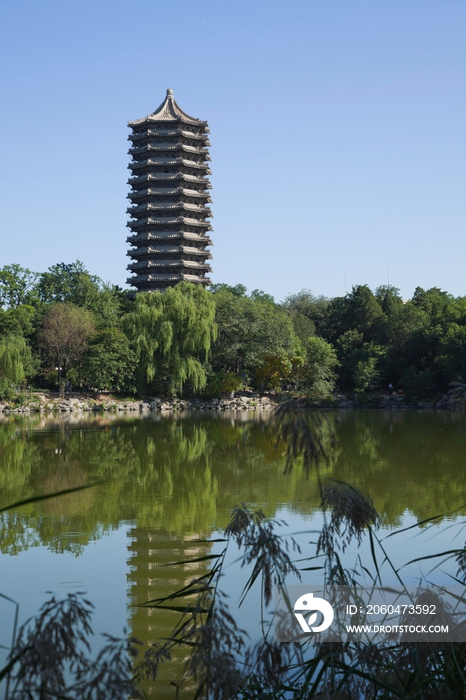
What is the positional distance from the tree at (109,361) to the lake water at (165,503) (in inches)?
345

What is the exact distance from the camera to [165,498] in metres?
6.89

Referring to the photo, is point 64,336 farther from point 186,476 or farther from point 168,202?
point 186,476

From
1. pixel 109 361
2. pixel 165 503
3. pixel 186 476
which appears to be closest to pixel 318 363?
pixel 109 361

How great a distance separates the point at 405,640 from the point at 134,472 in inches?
288

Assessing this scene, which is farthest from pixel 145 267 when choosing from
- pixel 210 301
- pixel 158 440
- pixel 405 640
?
pixel 405 640

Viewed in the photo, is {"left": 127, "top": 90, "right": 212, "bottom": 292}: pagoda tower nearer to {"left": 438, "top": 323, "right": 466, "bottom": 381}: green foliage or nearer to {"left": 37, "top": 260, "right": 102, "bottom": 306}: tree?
{"left": 37, "top": 260, "right": 102, "bottom": 306}: tree

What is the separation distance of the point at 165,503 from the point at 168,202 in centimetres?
2651

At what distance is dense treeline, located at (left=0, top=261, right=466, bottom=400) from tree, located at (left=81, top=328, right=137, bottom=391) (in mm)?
34

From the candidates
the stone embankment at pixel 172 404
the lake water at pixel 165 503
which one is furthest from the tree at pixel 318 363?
the lake water at pixel 165 503

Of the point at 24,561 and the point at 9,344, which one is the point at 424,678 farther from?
the point at 9,344

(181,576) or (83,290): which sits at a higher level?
(83,290)

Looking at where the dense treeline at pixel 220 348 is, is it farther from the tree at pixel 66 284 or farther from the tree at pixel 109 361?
the tree at pixel 66 284

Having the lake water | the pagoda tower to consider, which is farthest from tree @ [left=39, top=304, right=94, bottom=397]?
the lake water

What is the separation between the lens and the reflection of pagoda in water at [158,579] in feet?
9.81
